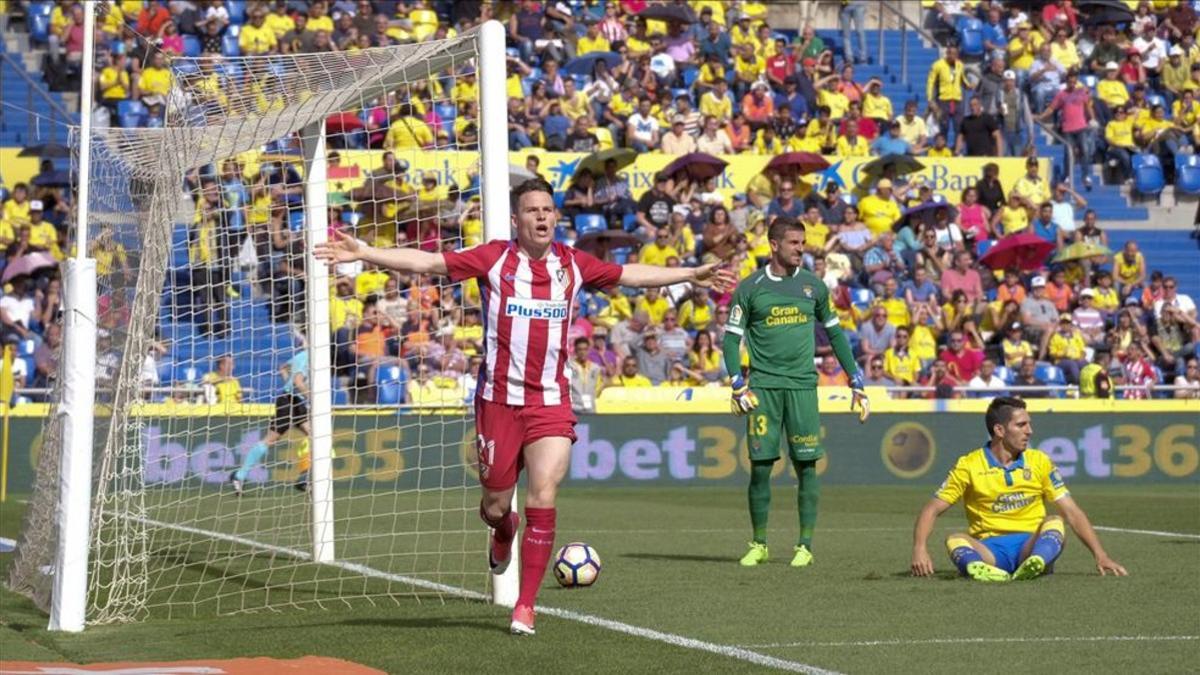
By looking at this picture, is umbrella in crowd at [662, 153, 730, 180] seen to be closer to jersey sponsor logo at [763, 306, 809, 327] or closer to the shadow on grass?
the shadow on grass

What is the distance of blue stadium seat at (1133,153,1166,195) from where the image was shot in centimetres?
3233

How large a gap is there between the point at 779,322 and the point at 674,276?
357cm

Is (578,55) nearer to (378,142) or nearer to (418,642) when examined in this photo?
(378,142)

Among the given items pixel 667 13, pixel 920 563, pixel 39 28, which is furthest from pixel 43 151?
pixel 920 563

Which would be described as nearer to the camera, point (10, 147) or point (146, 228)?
point (146, 228)

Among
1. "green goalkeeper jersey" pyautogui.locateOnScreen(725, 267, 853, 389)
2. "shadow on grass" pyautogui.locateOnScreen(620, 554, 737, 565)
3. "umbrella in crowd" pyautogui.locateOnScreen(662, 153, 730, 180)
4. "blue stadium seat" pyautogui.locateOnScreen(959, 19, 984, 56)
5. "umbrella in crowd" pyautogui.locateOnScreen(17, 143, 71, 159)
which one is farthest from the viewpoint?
"blue stadium seat" pyautogui.locateOnScreen(959, 19, 984, 56)

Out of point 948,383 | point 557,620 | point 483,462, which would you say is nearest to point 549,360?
point 483,462

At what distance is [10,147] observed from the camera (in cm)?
2681

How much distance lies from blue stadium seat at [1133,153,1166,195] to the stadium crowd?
1.53 feet

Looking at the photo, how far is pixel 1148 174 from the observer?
106ft

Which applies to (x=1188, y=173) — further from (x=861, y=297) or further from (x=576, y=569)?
(x=576, y=569)

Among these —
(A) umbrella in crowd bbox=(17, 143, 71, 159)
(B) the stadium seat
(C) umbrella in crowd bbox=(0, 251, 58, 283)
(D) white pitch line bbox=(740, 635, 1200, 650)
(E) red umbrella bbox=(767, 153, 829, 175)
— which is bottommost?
(D) white pitch line bbox=(740, 635, 1200, 650)

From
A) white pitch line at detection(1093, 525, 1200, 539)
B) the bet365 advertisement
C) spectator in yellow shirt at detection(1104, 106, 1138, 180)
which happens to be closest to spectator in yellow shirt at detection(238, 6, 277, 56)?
the bet365 advertisement

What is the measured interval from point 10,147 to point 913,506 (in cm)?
1353
